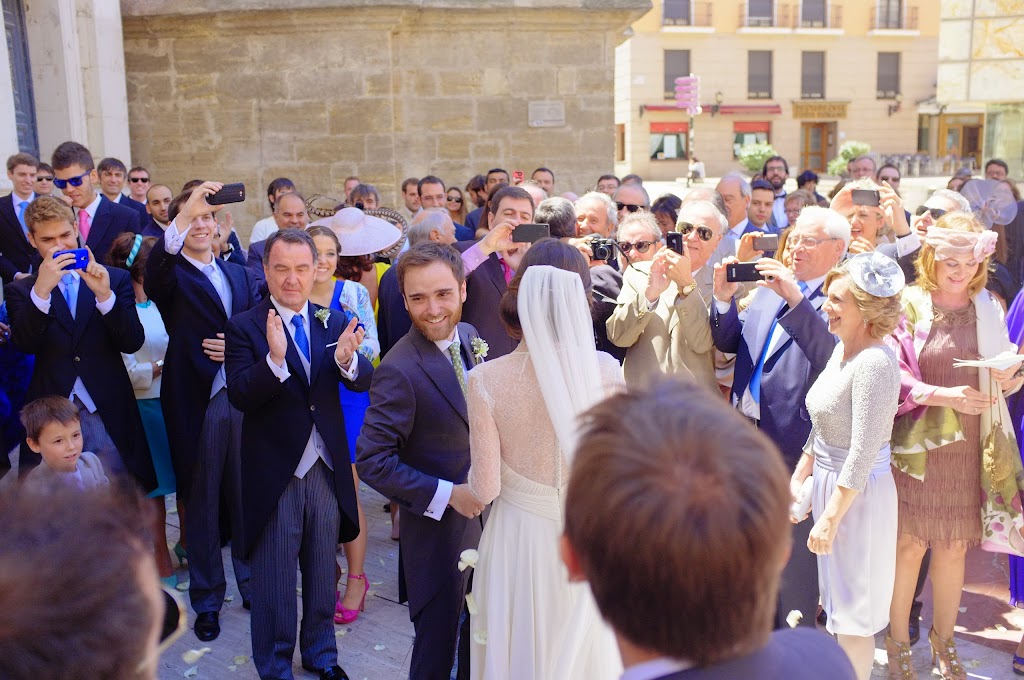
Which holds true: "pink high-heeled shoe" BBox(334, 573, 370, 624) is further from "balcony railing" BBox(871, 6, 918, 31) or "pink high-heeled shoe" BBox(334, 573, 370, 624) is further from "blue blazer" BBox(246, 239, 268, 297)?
"balcony railing" BBox(871, 6, 918, 31)

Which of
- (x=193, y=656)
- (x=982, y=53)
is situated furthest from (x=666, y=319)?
(x=982, y=53)

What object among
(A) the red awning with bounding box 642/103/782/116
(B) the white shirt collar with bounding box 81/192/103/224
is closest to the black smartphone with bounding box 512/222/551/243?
(B) the white shirt collar with bounding box 81/192/103/224

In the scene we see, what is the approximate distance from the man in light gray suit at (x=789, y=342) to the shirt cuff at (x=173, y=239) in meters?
2.52

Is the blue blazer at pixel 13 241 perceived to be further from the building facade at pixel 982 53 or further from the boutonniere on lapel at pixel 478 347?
the building facade at pixel 982 53

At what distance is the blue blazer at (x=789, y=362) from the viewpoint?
3.64 metres

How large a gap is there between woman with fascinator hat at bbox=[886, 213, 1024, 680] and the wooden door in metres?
48.5

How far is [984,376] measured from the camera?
3.85 metres

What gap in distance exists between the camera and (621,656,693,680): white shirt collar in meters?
1.27

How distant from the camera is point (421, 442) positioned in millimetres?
Answer: 3250

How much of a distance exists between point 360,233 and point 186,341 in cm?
148

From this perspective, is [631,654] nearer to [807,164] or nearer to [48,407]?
[48,407]

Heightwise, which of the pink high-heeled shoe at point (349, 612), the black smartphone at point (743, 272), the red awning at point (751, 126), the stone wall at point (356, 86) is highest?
the red awning at point (751, 126)

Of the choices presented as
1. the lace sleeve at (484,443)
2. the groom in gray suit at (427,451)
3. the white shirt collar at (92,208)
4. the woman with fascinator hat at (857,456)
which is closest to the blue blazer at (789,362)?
the woman with fascinator hat at (857,456)

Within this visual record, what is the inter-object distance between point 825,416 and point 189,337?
296 centimetres
